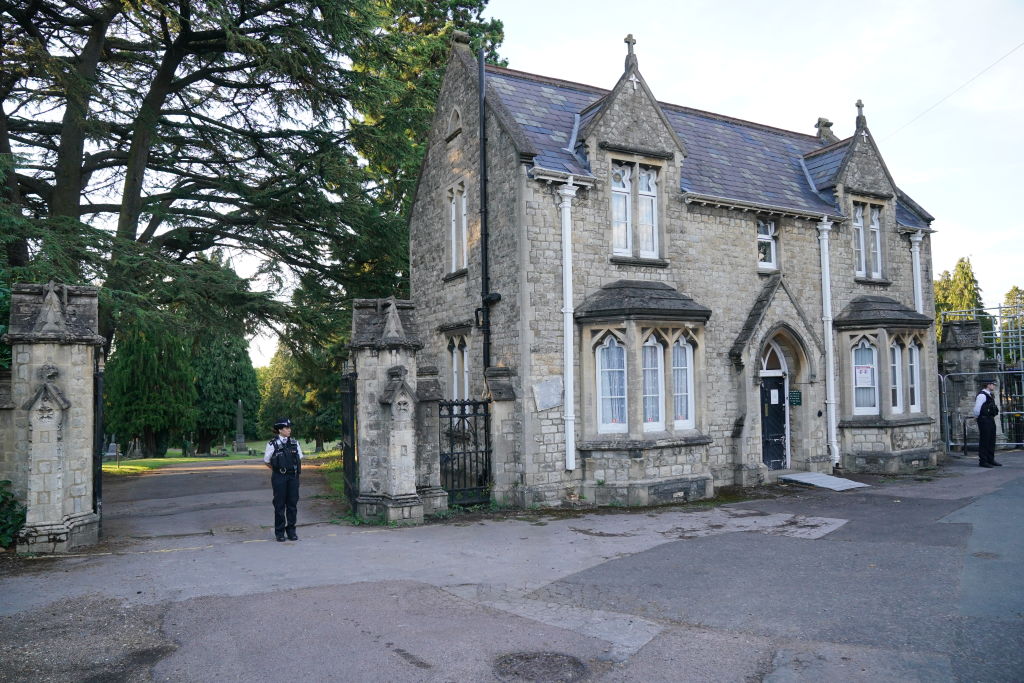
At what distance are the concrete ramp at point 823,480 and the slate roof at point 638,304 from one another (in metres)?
4.49

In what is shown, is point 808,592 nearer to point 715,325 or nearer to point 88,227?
point 715,325

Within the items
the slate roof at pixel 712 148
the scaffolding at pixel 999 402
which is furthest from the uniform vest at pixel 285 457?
the scaffolding at pixel 999 402

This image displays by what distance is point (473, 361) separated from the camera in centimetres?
1487

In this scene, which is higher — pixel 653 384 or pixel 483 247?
pixel 483 247

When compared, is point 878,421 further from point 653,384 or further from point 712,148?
point 712,148

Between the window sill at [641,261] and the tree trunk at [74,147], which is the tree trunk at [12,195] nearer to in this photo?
the tree trunk at [74,147]

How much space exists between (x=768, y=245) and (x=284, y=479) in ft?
40.9

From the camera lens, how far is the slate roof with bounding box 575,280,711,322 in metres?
13.2

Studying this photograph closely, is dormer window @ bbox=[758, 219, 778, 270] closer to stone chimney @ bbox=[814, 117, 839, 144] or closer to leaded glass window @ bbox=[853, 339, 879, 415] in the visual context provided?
leaded glass window @ bbox=[853, 339, 879, 415]

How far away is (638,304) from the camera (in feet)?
43.3

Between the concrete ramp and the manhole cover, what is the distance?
11254 millimetres

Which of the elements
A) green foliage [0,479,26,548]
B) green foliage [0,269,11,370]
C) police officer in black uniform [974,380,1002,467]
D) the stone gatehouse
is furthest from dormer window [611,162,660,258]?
green foliage [0,479,26,548]

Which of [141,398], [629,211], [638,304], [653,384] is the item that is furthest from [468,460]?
[141,398]

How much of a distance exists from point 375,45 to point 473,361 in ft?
29.0
